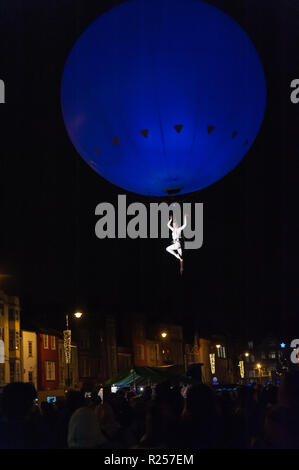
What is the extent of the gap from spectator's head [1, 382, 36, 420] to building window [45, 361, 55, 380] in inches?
2076

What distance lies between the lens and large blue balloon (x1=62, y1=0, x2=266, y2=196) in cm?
753

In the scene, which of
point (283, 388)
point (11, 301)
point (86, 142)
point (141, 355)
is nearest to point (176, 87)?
point (86, 142)

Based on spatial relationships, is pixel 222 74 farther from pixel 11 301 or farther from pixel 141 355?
pixel 141 355

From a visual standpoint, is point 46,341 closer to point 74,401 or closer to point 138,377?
point 138,377

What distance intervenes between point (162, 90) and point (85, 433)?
4.53 meters

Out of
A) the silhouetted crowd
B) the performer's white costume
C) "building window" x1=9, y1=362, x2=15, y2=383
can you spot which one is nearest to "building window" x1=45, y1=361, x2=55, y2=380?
"building window" x1=9, y1=362, x2=15, y2=383

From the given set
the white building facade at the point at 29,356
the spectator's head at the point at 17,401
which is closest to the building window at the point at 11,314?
the white building facade at the point at 29,356

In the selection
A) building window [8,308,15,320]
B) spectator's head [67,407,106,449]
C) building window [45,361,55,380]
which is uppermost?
building window [8,308,15,320]

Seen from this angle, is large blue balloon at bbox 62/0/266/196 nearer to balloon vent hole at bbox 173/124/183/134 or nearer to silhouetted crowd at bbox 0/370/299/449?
balloon vent hole at bbox 173/124/183/134

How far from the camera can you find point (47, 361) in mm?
57719

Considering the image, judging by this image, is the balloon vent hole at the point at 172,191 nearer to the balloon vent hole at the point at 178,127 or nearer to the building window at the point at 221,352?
the balloon vent hole at the point at 178,127

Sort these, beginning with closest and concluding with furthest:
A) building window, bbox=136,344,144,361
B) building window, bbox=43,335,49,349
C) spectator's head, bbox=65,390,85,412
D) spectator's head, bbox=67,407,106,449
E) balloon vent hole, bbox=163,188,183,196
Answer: spectator's head, bbox=67,407,106,449 < balloon vent hole, bbox=163,188,183,196 < spectator's head, bbox=65,390,85,412 < building window, bbox=43,335,49,349 < building window, bbox=136,344,144,361

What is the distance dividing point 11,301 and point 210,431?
51277 mm

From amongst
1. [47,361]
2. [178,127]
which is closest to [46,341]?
[47,361]
